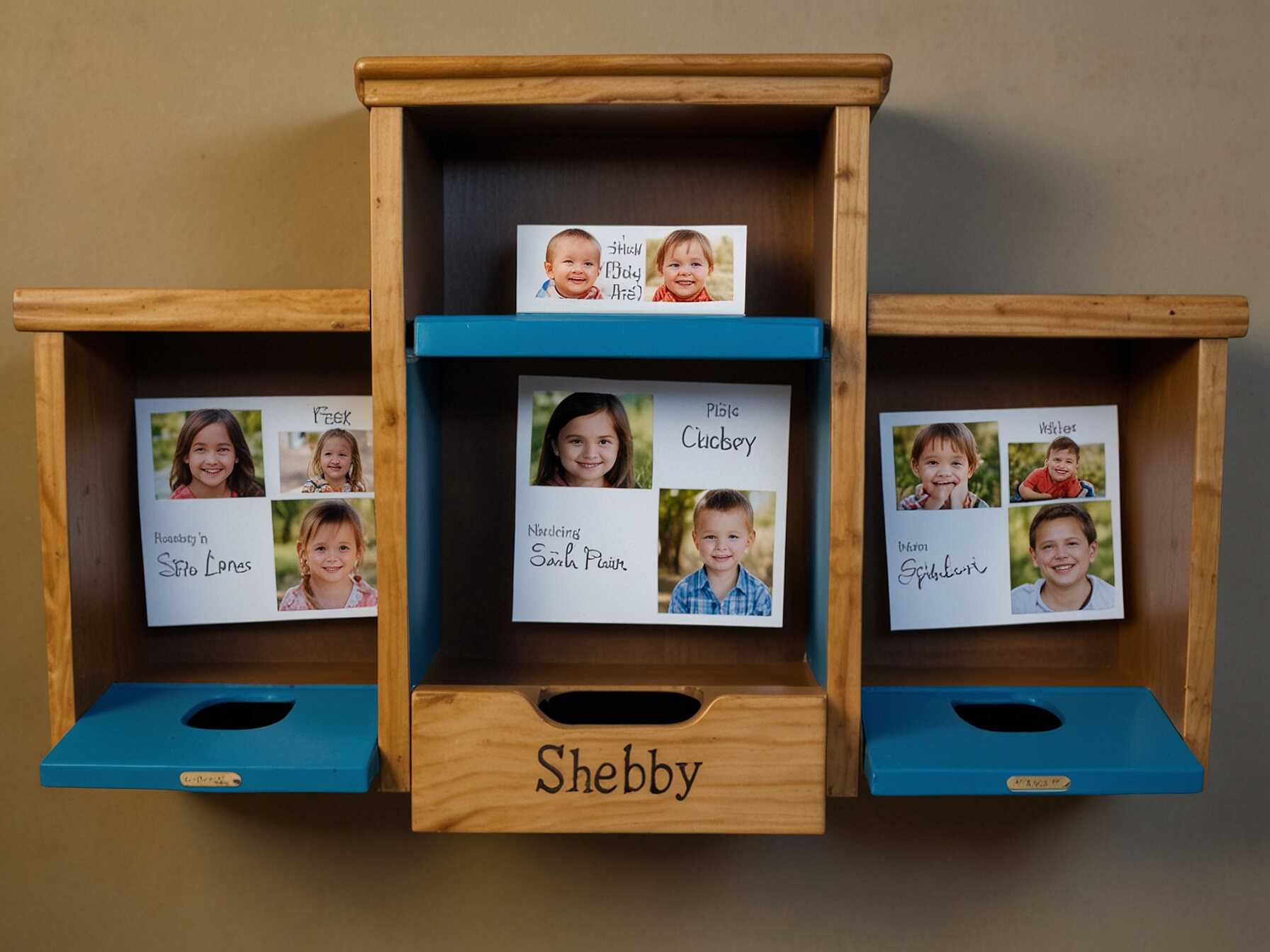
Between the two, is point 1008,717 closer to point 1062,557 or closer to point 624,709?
point 1062,557

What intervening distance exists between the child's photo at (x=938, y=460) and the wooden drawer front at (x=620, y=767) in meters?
0.30

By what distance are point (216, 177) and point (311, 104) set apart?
14 centimetres

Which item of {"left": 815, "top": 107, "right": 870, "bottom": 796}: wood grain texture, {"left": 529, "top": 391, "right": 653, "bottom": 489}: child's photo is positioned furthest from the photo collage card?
{"left": 815, "top": 107, "right": 870, "bottom": 796}: wood grain texture

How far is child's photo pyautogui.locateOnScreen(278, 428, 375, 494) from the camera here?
3.89 ft

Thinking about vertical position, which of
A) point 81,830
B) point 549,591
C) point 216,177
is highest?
point 216,177

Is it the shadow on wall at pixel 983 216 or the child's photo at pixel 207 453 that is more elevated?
the shadow on wall at pixel 983 216

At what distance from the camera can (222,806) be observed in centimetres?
126

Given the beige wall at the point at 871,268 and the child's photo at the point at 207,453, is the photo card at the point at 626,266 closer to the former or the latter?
the beige wall at the point at 871,268

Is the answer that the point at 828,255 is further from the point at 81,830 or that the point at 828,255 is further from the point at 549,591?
the point at 81,830

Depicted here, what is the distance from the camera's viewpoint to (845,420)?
1000 mm

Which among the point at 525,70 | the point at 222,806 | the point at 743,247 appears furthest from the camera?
the point at 222,806

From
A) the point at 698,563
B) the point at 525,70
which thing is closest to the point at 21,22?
the point at 525,70

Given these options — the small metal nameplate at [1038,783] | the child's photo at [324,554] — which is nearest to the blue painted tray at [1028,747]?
the small metal nameplate at [1038,783]

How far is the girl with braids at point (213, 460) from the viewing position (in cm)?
118
